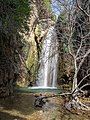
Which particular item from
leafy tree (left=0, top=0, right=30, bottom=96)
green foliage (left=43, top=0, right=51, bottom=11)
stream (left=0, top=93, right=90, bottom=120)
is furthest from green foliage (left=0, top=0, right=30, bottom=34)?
green foliage (left=43, top=0, right=51, bottom=11)

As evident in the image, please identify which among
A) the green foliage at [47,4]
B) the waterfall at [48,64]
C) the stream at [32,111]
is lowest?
the stream at [32,111]

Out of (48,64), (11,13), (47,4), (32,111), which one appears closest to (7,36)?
(11,13)

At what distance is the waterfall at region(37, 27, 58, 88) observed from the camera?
23.0 meters

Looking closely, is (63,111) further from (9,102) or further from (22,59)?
(22,59)

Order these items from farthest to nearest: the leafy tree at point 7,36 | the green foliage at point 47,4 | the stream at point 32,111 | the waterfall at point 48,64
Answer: the green foliage at point 47,4, the waterfall at point 48,64, the leafy tree at point 7,36, the stream at point 32,111

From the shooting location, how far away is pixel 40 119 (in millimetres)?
10406

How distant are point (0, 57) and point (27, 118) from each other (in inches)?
168

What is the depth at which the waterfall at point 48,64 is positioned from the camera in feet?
75.5

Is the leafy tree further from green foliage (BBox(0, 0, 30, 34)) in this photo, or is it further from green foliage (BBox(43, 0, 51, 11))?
green foliage (BBox(43, 0, 51, 11))

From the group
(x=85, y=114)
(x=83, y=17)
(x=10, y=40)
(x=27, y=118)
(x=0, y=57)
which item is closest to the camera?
(x=27, y=118)

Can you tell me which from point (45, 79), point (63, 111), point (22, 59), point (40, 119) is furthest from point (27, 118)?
point (45, 79)

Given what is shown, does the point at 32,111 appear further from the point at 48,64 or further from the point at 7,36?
the point at 48,64

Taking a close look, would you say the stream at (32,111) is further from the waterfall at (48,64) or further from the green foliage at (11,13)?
the waterfall at (48,64)

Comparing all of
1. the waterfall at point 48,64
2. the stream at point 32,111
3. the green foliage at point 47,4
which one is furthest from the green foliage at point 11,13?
the green foliage at point 47,4
